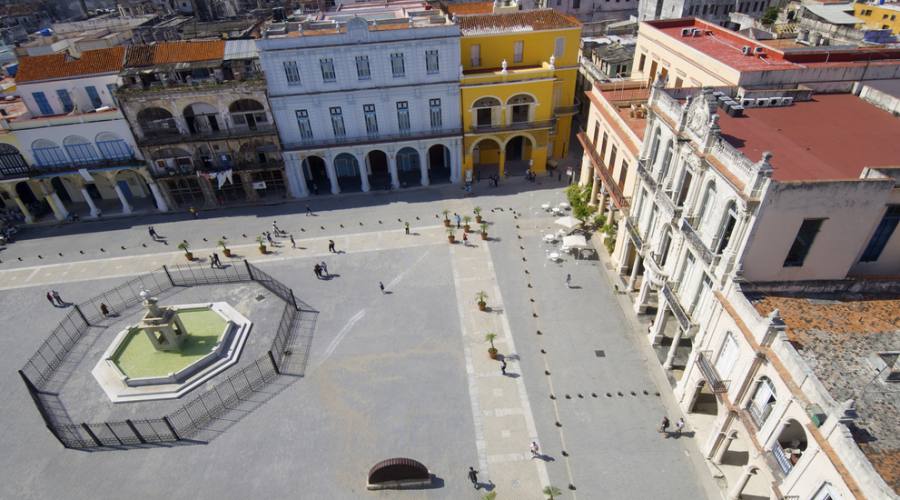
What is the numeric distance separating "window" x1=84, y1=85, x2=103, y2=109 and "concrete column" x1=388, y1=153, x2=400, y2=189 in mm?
28737

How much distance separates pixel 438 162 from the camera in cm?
5753

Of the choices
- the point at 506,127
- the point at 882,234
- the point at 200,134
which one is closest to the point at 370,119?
the point at 506,127

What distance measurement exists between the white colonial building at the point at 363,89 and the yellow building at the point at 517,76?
87.9 inches

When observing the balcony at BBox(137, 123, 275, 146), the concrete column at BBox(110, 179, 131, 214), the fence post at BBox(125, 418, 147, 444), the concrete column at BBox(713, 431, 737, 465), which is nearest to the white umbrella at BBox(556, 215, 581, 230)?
the concrete column at BBox(713, 431, 737, 465)

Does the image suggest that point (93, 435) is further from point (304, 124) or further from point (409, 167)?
point (409, 167)

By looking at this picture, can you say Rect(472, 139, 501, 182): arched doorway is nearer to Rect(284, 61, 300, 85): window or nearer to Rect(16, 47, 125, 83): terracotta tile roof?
Rect(284, 61, 300, 85): window

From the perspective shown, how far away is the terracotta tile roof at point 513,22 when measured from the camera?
1943 inches

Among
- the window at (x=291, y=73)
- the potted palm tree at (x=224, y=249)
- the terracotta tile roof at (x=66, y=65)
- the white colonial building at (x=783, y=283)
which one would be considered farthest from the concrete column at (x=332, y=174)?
the white colonial building at (x=783, y=283)

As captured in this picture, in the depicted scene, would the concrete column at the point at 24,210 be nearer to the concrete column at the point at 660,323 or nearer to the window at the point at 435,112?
the window at the point at 435,112

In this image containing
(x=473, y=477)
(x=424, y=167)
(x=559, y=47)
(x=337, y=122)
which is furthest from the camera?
(x=424, y=167)

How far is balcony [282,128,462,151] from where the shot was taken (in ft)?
162

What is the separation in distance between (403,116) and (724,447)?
3909 centimetres

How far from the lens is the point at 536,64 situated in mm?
50875

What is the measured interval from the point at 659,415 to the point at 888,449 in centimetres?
1217
